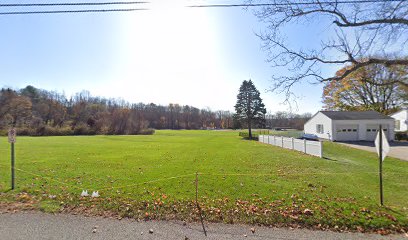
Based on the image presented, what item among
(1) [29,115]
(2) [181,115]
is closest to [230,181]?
(1) [29,115]

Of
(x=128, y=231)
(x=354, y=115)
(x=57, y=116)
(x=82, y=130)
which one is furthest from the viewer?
(x=57, y=116)

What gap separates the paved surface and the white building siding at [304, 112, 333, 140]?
28.2 meters

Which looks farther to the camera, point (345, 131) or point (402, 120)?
point (402, 120)

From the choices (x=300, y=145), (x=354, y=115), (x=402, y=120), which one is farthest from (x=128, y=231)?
(x=402, y=120)

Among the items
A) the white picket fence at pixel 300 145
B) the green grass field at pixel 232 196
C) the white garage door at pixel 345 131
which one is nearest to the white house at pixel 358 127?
the white garage door at pixel 345 131

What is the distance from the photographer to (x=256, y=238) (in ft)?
12.8

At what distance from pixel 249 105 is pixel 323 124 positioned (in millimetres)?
15336

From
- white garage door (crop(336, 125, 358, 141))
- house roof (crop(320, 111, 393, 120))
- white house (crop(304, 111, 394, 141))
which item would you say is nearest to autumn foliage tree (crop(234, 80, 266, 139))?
house roof (crop(320, 111, 393, 120))

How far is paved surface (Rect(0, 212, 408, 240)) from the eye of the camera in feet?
12.8

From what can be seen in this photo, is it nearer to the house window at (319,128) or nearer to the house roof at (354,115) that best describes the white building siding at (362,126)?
the house roof at (354,115)

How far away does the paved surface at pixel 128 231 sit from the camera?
392 cm

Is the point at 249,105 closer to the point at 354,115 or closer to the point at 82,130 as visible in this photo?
the point at 354,115

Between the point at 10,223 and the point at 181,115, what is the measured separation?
117m

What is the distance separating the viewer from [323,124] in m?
30.8
